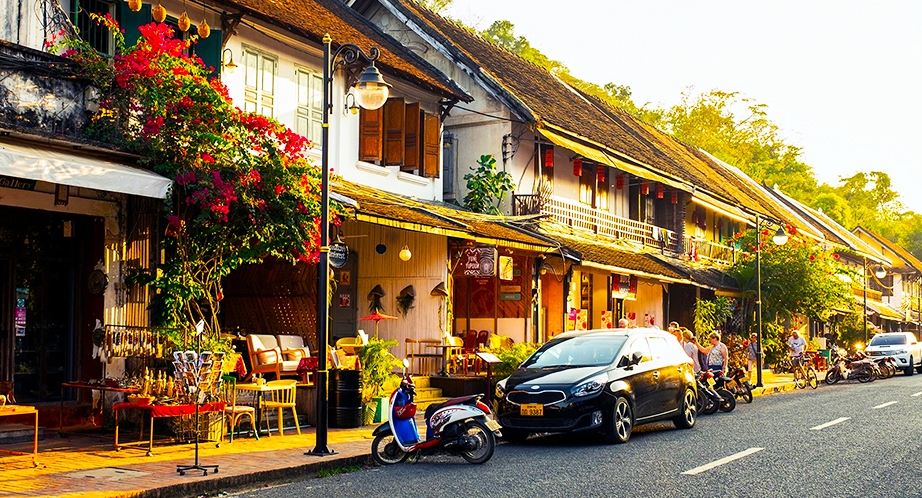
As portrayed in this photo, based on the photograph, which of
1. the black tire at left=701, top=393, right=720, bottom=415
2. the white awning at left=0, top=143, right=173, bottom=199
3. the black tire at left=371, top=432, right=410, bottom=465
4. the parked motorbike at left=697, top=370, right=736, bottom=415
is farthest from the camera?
the black tire at left=701, top=393, right=720, bottom=415

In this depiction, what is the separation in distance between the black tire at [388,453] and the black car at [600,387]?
92.5 inches

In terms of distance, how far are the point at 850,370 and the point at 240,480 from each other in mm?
25464

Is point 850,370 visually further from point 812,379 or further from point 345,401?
point 345,401

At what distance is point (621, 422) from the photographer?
46.4 feet

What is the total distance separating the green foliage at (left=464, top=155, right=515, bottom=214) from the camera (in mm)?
23797

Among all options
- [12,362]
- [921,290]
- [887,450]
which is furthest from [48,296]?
[921,290]

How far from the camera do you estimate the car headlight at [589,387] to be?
13852 mm

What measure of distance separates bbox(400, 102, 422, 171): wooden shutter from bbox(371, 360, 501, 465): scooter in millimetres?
8975

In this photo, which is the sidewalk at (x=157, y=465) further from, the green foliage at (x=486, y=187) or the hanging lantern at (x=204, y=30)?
the green foliage at (x=486, y=187)

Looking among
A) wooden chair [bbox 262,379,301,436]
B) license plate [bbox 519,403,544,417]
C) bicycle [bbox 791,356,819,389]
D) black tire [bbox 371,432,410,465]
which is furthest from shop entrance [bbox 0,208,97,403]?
bicycle [bbox 791,356,819,389]

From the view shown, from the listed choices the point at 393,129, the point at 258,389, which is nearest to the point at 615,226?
the point at 393,129

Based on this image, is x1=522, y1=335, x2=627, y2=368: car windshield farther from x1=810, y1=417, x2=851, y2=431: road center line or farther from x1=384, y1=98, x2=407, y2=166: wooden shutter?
x1=384, y1=98, x2=407, y2=166: wooden shutter

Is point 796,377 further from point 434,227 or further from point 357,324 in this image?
point 434,227

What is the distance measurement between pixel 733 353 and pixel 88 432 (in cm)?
2038
